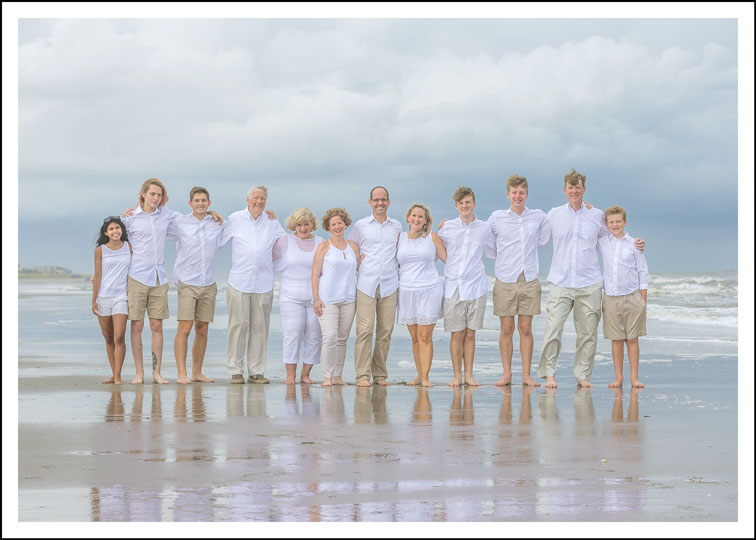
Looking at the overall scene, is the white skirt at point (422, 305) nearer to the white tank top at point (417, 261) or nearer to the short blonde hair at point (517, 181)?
the white tank top at point (417, 261)

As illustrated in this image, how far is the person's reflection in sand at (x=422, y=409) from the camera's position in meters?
7.41

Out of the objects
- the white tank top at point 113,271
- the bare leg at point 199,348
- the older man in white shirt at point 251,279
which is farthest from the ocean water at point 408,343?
the white tank top at point 113,271

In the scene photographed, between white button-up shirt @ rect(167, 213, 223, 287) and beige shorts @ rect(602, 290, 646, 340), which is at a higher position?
white button-up shirt @ rect(167, 213, 223, 287)

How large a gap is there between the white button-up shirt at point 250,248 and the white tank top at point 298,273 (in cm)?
18

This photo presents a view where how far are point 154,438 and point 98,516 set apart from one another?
6.34 feet

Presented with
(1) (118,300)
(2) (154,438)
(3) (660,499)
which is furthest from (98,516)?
(1) (118,300)

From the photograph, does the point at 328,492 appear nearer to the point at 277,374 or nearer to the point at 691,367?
the point at 277,374

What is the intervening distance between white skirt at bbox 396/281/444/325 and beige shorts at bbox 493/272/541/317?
55 centimetres

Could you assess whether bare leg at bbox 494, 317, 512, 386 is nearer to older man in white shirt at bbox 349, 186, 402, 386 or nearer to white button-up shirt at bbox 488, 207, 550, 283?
white button-up shirt at bbox 488, 207, 550, 283

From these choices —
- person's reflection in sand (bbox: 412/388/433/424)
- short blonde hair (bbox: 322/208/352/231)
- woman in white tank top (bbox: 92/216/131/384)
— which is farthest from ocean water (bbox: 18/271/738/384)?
short blonde hair (bbox: 322/208/352/231)

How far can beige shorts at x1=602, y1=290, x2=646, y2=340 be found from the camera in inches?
365

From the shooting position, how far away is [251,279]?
9492 mm

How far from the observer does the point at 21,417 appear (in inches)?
293

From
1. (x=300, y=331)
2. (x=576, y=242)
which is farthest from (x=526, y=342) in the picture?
(x=300, y=331)
